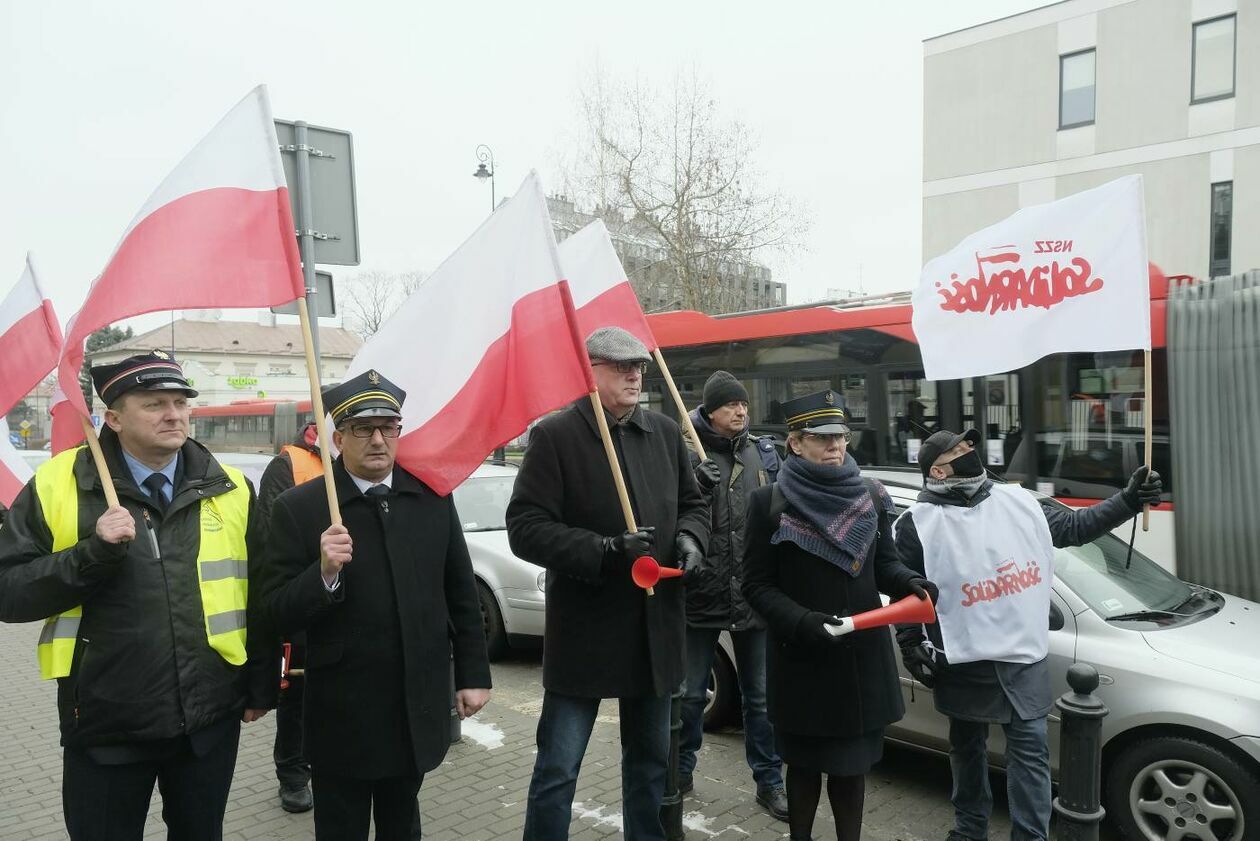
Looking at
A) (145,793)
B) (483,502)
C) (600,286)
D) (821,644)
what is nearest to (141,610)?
(145,793)

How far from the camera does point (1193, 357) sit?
7.06m

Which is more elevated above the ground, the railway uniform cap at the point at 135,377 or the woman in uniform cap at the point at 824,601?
the railway uniform cap at the point at 135,377

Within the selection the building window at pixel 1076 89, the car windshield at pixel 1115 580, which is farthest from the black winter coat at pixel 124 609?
the building window at pixel 1076 89

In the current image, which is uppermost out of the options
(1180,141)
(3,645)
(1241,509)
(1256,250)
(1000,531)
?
(1180,141)

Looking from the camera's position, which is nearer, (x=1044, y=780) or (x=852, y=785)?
(x=852, y=785)

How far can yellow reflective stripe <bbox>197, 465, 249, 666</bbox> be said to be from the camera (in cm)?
268

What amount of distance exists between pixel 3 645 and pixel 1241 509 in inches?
427

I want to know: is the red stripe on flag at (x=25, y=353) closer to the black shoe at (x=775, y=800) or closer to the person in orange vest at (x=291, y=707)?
the person in orange vest at (x=291, y=707)

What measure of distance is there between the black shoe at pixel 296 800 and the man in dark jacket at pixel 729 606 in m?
1.87

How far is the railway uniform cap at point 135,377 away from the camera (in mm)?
2641

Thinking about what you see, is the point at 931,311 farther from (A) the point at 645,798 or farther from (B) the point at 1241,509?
(B) the point at 1241,509

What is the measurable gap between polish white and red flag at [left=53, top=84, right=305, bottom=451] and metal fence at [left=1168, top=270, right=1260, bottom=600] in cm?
692

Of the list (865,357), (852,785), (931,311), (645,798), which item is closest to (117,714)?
(645,798)

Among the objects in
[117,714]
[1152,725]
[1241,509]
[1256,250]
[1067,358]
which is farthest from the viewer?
[1256,250]
